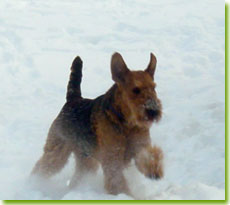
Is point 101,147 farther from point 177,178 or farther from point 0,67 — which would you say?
point 0,67

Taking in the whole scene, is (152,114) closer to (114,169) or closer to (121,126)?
(121,126)

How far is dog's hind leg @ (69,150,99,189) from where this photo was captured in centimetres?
448

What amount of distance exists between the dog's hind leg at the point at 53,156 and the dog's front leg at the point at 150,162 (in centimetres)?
94

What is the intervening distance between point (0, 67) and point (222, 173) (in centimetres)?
539

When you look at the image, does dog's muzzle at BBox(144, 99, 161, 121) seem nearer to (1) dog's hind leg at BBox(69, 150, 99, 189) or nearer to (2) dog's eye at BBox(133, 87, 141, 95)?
(2) dog's eye at BBox(133, 87, 141, 95)

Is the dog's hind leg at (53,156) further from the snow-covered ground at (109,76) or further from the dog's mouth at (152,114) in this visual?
the dog's mouth at (152,114)

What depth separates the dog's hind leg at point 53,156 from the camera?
447 cm

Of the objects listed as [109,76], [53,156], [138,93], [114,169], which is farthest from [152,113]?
[109,76]

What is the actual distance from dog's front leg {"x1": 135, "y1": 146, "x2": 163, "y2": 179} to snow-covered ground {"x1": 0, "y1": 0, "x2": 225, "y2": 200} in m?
0.26

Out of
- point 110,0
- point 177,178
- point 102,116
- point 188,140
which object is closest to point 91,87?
point 188,140

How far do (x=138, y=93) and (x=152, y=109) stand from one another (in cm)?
22

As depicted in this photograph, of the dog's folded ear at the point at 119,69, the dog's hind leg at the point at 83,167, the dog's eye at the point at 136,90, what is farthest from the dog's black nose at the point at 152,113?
the dog's hind leg at the point at 83,167

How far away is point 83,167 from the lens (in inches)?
179

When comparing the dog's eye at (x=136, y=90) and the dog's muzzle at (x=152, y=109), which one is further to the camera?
the dog's eye at (x=136, y=90)
